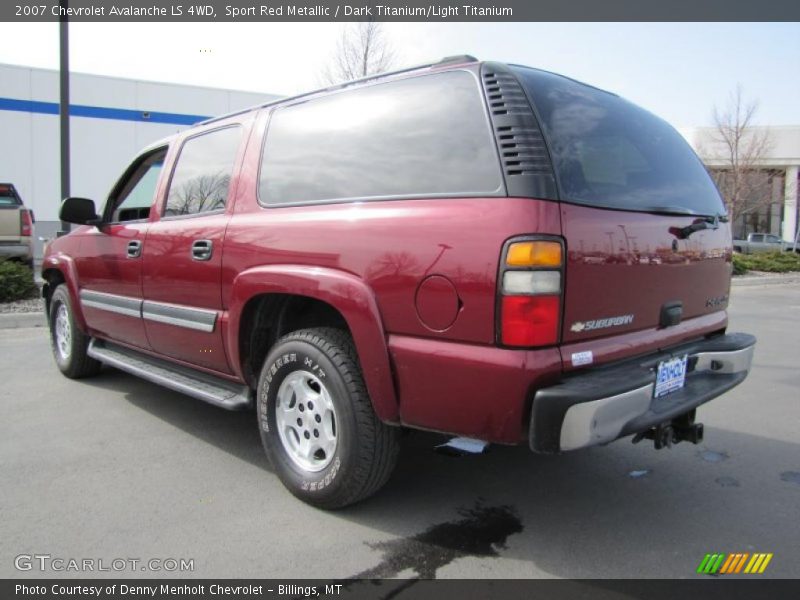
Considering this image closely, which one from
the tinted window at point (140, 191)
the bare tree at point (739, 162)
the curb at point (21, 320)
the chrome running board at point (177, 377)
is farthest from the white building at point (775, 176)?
the chrome running board at point (177, 377)

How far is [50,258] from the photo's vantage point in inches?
211

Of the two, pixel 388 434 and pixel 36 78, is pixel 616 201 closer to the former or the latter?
pixel 388 434

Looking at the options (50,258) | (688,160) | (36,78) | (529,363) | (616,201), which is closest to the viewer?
(529,363)

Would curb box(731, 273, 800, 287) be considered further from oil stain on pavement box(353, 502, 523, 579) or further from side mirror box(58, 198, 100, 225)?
side mirror box(58, 198, 100, 225)

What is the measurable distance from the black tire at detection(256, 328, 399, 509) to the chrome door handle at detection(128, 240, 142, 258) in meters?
1.54

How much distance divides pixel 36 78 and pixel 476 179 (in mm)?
19746

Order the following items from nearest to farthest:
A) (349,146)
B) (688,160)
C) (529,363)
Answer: (529,363)
(349,146)
(688,160)

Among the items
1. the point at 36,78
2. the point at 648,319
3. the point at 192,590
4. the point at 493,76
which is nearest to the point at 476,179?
the point at 493,76

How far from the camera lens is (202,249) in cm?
352

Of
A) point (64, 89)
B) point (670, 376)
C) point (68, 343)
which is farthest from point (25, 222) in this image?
point (670, 376)

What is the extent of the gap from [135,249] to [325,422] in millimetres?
2085

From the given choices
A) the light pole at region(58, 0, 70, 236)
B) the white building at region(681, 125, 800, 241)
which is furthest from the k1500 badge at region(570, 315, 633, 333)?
the white building at region(681, 125, 800, 241)

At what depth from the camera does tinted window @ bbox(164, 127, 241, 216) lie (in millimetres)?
3648

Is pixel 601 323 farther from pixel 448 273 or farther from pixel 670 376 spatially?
pixel 448 273
